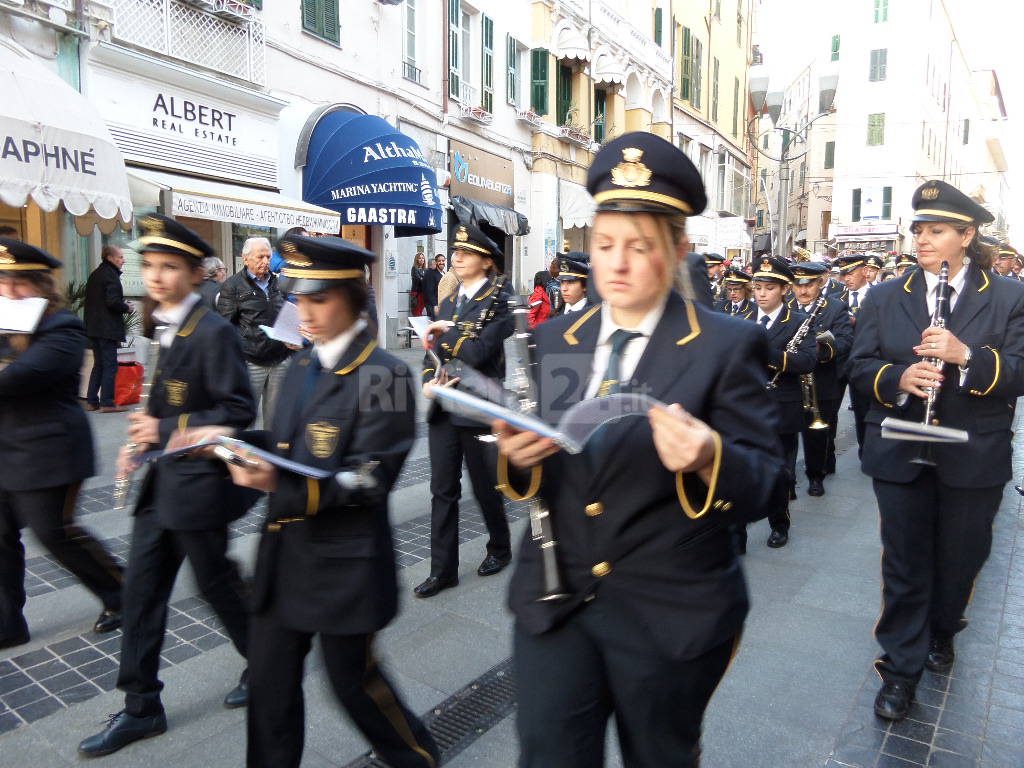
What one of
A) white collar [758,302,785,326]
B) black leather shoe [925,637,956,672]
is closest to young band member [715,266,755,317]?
white collar [758,302,785,326]

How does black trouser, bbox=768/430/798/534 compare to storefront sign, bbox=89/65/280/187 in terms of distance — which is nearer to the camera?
black trouser, bbox=768/430/798/534

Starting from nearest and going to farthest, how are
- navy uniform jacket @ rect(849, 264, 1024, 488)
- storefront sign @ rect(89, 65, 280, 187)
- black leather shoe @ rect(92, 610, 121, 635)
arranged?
navy uniform jacket @ rect(849, 264, 1024, 488) → black leather shoe @ rect(92, 610, 121, 635) → storefront sign @ rect(89, 65, 280, 187)

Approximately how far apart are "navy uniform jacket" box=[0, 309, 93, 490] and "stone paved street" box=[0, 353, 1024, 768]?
0.90 meters

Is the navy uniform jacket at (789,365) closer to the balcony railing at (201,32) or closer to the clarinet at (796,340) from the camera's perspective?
the clarinet at (796,340)

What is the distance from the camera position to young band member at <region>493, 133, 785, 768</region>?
1784mm

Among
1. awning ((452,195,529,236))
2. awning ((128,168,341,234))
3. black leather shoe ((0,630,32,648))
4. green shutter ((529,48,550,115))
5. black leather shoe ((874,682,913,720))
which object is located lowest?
black leather shoe ((874,682,913,720))

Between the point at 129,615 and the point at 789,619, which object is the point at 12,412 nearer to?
the point at 129,615

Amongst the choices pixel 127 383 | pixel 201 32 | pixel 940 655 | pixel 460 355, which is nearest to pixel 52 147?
pixel 127 383

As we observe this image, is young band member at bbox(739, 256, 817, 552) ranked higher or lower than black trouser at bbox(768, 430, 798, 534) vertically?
higher

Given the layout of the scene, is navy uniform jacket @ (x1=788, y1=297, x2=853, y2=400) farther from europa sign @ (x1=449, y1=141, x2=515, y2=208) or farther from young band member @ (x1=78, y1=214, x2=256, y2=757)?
europa sign @ (x1=449, y1=141, x2=515, y2=208)

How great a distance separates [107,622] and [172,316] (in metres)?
1.91

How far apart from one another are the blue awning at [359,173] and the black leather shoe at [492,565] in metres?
10.3

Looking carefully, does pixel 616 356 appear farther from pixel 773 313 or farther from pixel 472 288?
pixel 773 313

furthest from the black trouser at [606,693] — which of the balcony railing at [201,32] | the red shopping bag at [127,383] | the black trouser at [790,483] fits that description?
the balcony railing at [201,32]
